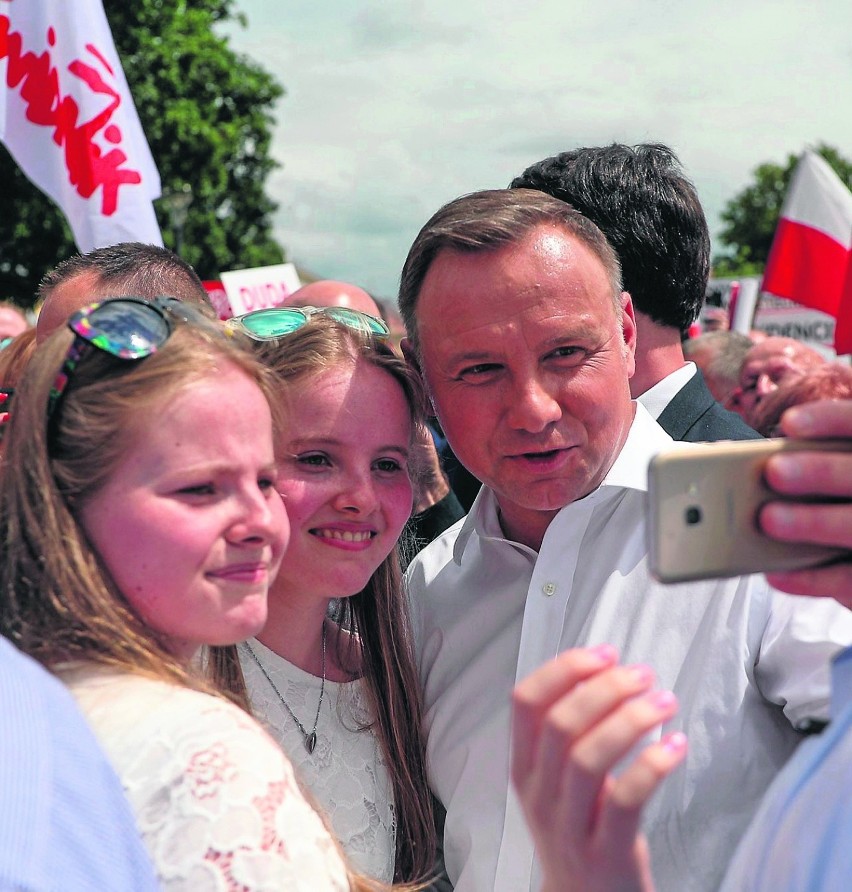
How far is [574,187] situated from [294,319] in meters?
1.27

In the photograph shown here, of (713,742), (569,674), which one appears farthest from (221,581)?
(713,742)

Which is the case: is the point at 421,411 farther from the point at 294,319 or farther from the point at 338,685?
the point at 338,685

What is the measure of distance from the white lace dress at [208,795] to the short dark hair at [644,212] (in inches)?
92.2

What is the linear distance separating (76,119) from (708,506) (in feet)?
15.5

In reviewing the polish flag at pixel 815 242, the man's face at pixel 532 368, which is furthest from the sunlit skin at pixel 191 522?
the polish flag at pixel 815 242

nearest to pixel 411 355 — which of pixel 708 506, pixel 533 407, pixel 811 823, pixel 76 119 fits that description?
pixel 533 407

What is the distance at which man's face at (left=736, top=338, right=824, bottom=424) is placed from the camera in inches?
247

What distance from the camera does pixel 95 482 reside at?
1.57 metres

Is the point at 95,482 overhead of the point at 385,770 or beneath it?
overhead

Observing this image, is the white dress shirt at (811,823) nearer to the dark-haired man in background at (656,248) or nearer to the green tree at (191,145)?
the dark-haired man in background at (656,248)

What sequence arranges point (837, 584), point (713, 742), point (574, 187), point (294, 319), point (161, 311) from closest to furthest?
point (837, 584) → point (161, 311) → point (713, 742) → point (294, 319) → point (574, 187)

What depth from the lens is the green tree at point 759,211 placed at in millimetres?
70875

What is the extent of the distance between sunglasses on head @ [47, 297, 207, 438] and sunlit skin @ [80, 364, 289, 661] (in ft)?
0.31

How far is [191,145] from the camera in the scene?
941 inches
